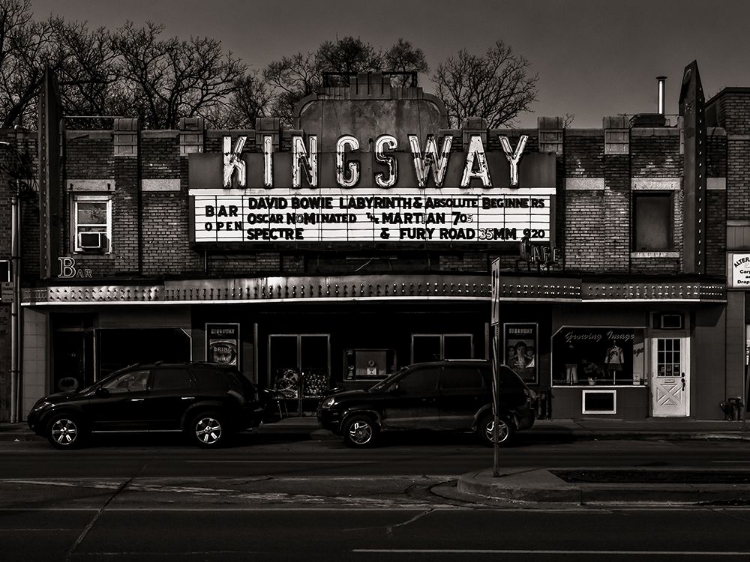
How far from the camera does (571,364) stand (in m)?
27.0

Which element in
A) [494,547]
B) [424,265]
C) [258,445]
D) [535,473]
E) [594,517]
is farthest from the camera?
[424,265]

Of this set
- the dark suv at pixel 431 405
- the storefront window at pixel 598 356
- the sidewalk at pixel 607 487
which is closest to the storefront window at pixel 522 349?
the storefront window at pixel 598 356

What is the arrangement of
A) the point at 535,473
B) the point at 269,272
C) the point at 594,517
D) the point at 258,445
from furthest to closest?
the point at 269,272 < the point at 258,445 < the point at 535,473 < the point at 594,517

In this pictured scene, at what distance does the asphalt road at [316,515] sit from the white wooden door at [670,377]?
7995 millimetres

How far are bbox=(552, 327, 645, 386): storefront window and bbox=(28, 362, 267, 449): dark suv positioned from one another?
943 cm

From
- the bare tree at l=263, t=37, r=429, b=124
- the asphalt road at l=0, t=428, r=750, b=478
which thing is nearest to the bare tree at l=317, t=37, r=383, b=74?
the bare tree at l=263, t=37, r=429, b=124

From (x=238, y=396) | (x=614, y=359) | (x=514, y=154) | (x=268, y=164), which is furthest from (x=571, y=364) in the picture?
(x=238, y=396)

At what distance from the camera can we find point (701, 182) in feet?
86.2

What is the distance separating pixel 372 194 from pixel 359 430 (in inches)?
303

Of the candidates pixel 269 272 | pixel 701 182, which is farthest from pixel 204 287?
pixel 701 182

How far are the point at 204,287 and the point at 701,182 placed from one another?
1262 cm

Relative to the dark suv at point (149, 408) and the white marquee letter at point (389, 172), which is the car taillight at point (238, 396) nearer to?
the dark suv at point (149, 408)

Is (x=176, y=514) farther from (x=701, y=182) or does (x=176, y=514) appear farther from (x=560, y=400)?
(x=701, y=182)

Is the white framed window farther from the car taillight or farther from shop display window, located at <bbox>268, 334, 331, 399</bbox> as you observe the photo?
→ the car taillight
